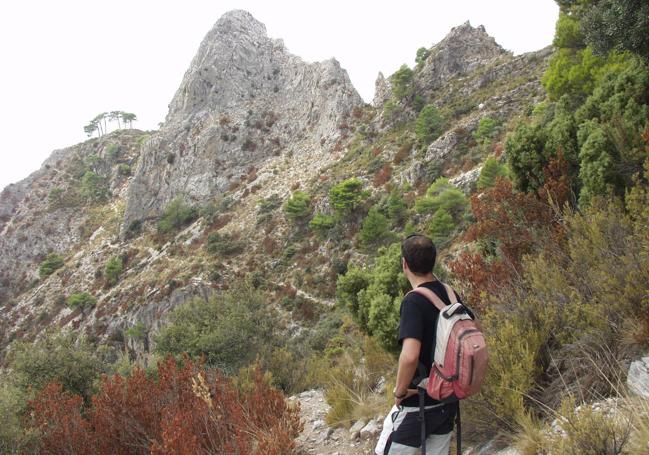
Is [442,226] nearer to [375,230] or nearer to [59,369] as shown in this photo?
[375,230]

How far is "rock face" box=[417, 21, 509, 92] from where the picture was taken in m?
38.9

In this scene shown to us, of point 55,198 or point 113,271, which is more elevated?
point 55,198

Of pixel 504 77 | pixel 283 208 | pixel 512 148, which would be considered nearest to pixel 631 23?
pixel 512 148

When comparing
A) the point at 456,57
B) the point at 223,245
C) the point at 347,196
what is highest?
the point at 456,57

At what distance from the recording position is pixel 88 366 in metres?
9.51

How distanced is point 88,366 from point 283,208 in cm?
2308

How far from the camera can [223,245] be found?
102 ft

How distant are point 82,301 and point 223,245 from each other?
→ 590 inches

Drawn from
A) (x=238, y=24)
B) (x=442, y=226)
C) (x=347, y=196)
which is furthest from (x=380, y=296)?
(x=238, y=24)

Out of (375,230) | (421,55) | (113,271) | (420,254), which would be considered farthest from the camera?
(421,55)

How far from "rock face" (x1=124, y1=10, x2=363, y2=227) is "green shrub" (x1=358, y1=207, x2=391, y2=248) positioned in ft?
59.8

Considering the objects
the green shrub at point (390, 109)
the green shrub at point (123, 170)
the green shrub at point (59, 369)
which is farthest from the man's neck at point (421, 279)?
the green shrub at point (123, 170)

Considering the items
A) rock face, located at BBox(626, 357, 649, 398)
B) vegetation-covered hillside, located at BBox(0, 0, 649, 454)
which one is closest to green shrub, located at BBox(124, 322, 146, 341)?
vegetation-covered hillside, located at BBox(0, 0, 649, 454)

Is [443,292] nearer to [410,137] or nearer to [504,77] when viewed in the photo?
[410,137]
